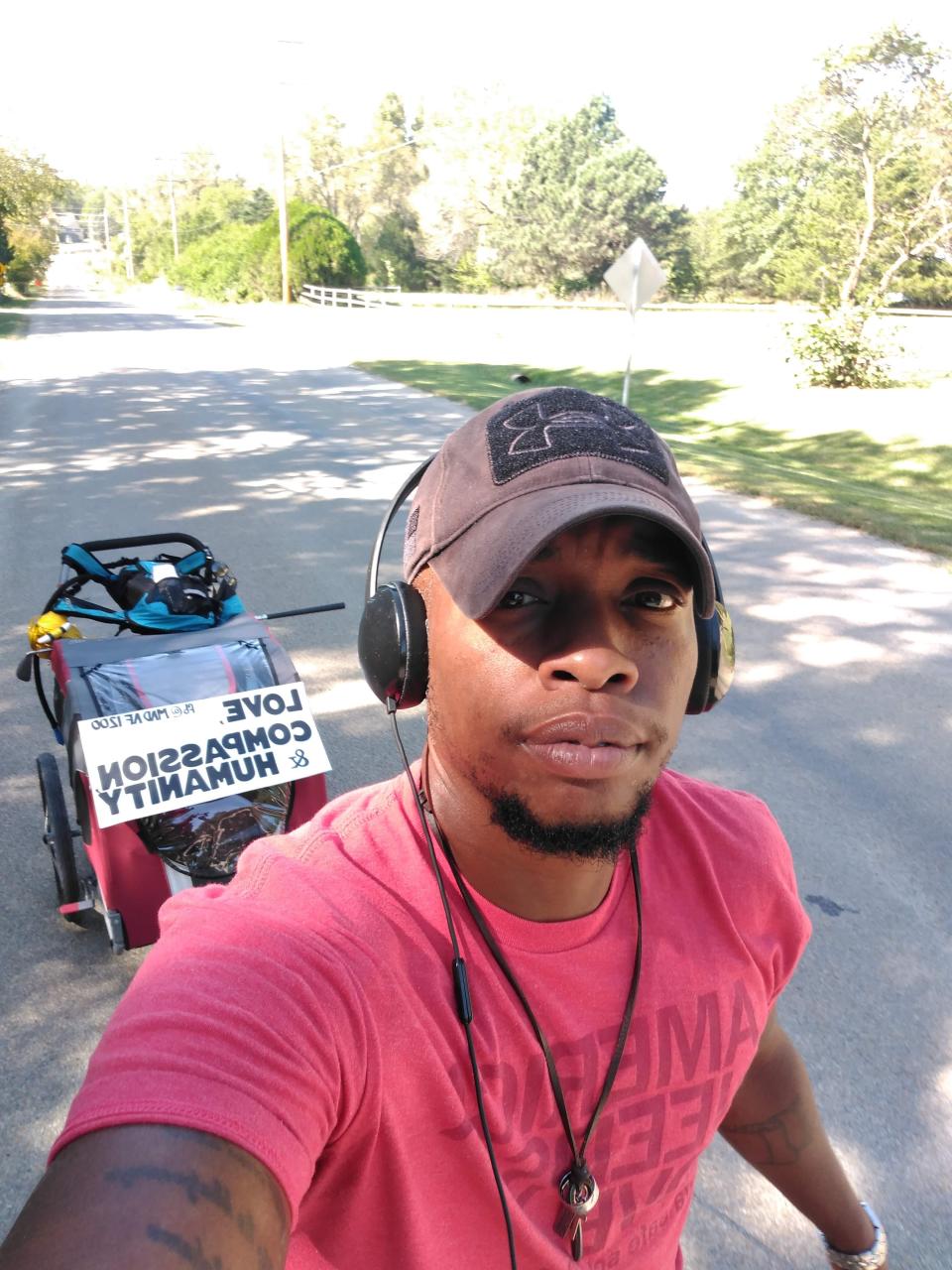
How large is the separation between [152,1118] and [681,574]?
81 centimetres

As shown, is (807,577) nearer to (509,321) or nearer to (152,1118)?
(152,1118)

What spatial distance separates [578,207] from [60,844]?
62.0m

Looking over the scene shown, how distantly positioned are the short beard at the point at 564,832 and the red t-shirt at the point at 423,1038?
12 centimetres

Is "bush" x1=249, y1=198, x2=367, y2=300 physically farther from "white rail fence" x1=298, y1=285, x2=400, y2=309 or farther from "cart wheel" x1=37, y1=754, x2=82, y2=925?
"cart wheel" x1=37, y1=754, x2=82, y2=925

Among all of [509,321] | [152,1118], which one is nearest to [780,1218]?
[152,1118]

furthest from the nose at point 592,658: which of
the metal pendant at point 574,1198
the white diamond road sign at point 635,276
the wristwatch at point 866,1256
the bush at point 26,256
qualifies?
the bush at point 26,256

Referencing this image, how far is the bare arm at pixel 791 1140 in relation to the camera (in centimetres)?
166

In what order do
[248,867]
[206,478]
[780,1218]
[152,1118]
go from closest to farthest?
1. [152,1118]
2. [248,867]
3. [780,1218]
4. [206,478]

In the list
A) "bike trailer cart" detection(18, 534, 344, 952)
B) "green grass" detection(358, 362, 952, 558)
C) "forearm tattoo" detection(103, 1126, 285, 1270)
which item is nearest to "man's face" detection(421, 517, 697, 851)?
"forearm tattoo" detection(103, 1126, 285, 1270)

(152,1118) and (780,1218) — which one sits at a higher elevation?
(152,1118)

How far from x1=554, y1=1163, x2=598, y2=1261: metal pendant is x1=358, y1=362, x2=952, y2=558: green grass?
8552 mm

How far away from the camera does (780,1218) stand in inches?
102

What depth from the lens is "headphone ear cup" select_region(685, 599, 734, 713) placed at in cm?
167

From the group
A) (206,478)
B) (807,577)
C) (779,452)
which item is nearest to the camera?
(807,577)
